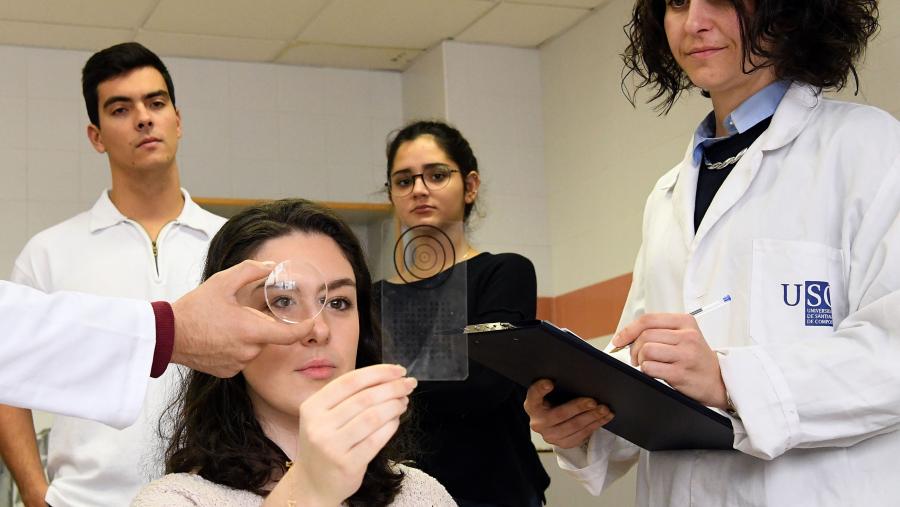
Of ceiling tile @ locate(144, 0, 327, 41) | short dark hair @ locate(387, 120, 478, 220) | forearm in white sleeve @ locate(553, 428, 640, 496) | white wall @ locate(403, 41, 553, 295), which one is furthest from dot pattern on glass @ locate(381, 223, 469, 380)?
white wall @ locate(403, 41, 553, 295)

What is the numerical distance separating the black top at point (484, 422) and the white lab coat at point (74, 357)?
3.36 feet

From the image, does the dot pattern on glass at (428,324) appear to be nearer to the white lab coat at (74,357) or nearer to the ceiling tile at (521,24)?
the white lab coat at (74,357)

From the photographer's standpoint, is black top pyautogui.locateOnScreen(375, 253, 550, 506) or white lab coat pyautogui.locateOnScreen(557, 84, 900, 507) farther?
black top pyautogui.locateOnScreen(375, 253, 550, 506)

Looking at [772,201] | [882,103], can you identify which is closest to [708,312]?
[772,201]

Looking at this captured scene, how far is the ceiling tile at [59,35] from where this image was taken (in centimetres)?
522

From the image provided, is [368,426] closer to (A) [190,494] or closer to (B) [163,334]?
(B) [163,334]

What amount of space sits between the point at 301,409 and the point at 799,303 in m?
0.90

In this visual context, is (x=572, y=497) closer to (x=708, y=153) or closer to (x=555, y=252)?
(x=708, y=153)

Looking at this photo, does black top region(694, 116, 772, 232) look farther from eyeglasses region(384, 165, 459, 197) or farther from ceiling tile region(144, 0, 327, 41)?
ceiling tile region(144, 0, 327, 41)

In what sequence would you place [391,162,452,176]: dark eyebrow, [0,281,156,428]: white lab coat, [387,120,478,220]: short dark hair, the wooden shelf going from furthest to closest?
the wooden shelf
[387,120,478,220]: short dark hair
[391,162,452,176]: dark eyebrow
[0,281,156,428]: white lab coat

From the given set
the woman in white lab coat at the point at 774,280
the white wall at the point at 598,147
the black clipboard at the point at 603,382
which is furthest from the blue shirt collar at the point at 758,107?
the white wall at the point at 598,147

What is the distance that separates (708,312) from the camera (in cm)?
202

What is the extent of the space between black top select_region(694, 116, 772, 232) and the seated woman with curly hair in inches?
25.2

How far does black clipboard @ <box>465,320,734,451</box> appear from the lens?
169 cm
